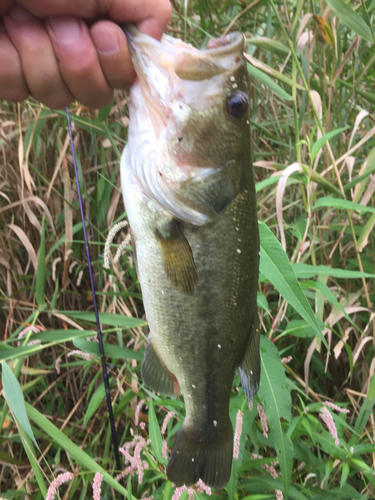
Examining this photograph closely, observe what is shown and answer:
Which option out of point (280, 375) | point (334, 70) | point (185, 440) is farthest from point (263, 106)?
point (185, 440)

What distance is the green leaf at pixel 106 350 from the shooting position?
42.5 inches

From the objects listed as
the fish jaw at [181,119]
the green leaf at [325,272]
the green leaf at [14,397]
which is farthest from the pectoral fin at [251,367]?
the green leaf at [14,397]

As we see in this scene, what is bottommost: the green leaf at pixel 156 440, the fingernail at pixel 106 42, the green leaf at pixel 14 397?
the green leaf at pixel 156 440

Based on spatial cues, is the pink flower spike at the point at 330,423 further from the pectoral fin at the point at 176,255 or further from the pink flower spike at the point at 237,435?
the pectoral fin at the point at 176,255

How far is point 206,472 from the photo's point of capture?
1.06 metres

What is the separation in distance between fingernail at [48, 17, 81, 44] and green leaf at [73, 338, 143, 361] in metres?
0.81

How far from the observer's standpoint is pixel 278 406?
1065 millimetres

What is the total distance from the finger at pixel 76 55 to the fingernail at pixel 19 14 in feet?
0.19

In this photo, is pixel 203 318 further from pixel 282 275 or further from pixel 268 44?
pixel 268 44

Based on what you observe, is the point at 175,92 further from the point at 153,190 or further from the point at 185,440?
the point at 185,440

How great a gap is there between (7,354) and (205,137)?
2.75ft

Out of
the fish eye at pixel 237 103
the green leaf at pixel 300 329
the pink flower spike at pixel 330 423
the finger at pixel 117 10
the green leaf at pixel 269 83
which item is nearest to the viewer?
the finger at pixel 117 10

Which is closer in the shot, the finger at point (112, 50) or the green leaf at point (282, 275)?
the finger at point (112, 50)

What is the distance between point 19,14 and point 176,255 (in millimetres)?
734
